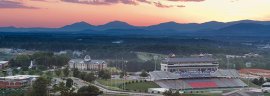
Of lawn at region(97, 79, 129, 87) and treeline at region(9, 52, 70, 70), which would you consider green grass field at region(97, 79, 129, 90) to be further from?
treeline at region(9, 52, 70, 70)

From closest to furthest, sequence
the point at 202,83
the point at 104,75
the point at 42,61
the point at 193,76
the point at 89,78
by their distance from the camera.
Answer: the point at 89,78, the point at 202,83, the point at 193,76, the point at 104,75, the point at 42,61

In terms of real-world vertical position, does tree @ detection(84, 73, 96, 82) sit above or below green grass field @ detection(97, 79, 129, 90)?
above

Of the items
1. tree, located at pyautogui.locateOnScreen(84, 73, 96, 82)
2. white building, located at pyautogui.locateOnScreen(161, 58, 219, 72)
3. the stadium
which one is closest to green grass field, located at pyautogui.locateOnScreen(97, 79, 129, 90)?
tree, located at pyautogui.locateOnScreen(84, 73, 96, 82)

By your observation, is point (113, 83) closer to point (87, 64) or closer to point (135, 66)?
point (135, 66)

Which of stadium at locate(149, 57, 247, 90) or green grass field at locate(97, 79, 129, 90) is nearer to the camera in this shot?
green grass field at locate(97, 79, 129, 90)

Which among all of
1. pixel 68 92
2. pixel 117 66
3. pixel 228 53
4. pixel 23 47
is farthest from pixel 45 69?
pixel 23 47

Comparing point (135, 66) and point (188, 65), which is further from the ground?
point (188, 65)

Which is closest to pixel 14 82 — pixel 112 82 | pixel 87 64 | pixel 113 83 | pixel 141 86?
pixel 113 83

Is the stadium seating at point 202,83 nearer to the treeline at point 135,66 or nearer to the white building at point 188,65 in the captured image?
the white building at point 188,65
